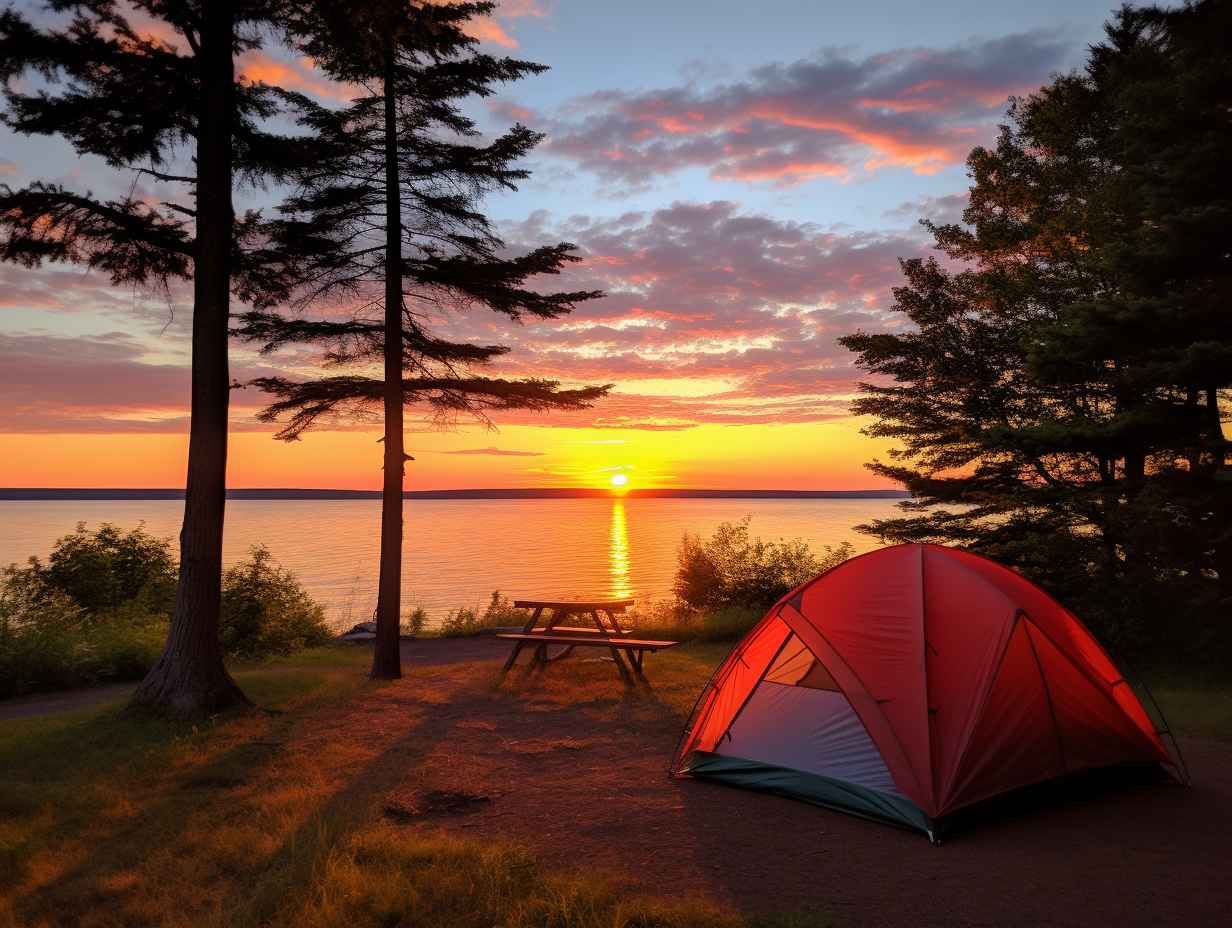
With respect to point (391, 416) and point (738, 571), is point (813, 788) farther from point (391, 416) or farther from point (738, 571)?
point (738, 571)

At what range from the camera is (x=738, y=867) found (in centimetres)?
616

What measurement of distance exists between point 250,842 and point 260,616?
14272 mm

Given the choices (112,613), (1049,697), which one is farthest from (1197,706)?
(112,613)

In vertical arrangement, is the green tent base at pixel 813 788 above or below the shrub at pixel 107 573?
below

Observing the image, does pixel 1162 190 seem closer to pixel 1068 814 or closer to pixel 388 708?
pixel 1068 814

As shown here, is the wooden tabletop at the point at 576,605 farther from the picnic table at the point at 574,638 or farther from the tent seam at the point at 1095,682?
the tent seam at the point at 1095,682

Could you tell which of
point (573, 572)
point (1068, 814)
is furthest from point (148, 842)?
point (573, 572)

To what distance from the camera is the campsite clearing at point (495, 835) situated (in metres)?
5.57

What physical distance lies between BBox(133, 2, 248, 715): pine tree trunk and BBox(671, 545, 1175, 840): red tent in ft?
22.8

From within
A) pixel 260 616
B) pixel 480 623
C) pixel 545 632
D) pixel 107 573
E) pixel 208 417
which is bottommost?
pixel 480 623

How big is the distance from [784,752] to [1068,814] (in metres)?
2.52

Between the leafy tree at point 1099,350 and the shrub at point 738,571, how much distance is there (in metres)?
3.97

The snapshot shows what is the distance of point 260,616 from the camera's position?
64.6 ft

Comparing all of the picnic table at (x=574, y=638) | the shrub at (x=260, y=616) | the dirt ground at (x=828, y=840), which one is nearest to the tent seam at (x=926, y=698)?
the dirt ground at (x=828, y=840)
